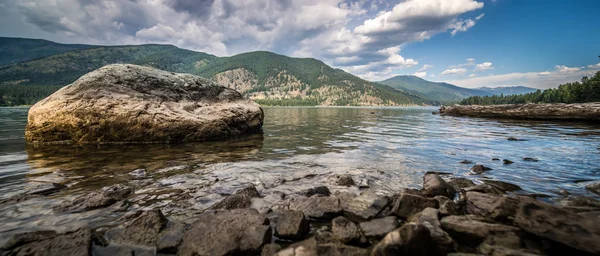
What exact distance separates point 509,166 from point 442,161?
2.04m

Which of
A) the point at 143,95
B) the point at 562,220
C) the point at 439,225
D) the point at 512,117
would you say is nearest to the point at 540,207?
the point at 562,220

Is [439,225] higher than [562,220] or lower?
lower

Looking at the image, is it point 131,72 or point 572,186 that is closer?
point 572,186

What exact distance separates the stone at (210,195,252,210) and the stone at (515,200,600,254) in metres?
4.70

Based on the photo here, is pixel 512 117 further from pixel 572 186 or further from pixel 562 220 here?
pixel 562 220

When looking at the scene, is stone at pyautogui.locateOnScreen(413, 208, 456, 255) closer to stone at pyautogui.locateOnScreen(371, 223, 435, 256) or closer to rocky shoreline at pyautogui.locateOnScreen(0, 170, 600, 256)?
rocky shoreline at pyautogui.locateOnScreen(0, 170, 600, 256)

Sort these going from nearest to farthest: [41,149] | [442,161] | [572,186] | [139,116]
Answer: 1. [572,186]
2. [442,161]
3. [41,149]
4. [139,116]

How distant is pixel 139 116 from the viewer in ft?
42.4

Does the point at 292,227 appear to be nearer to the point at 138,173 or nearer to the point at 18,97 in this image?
the point at 138,173

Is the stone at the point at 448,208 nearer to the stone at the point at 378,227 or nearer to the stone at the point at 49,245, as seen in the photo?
the stone at the point at 378,227

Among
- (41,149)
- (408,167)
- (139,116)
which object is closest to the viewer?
(408,167)

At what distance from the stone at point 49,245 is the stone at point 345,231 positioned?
137 inches

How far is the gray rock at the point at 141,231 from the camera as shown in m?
3.62

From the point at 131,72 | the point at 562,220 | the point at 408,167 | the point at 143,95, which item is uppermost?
the point at 131,72
